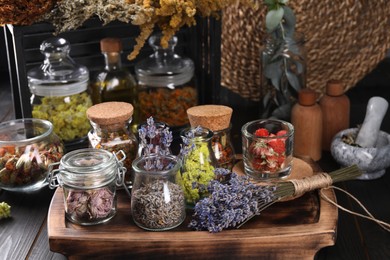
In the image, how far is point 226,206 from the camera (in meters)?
1.23

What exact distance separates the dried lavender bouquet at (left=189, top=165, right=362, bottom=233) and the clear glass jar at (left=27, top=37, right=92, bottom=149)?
0.46 metres

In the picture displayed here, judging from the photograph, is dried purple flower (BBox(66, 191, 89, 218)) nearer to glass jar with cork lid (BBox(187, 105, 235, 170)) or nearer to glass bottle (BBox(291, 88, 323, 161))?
glass jar with cork lid (BBox(187, 105, 235, 170))

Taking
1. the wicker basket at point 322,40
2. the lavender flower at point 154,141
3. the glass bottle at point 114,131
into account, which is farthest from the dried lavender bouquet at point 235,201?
the wicker basket at point 322,40

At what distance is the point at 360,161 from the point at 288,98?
319 millimetres

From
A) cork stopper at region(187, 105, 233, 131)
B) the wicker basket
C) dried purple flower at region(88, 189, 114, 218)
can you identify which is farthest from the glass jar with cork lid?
the wicker basket

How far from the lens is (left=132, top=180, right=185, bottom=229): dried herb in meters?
1.22

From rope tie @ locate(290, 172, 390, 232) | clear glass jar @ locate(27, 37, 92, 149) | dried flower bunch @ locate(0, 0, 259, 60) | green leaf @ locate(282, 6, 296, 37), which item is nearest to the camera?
rope tie @ locate(290, 172, 390, 232)

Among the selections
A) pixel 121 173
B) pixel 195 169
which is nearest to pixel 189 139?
pixel 195 169

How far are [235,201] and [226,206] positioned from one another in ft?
0.06

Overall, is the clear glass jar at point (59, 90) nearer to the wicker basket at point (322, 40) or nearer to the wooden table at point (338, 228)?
the wooden table at point (338, 228)

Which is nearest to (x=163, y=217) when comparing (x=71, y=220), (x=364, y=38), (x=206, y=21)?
(x=71, y=220)

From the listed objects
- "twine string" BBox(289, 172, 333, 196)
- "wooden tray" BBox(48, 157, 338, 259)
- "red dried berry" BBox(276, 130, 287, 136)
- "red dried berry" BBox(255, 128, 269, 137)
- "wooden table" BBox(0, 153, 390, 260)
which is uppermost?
"red dried berry" BBox(255, 128, 269, 137)

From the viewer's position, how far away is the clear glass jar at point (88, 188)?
1.25 metres

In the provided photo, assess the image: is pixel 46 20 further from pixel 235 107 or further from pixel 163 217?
pixel 235 107
